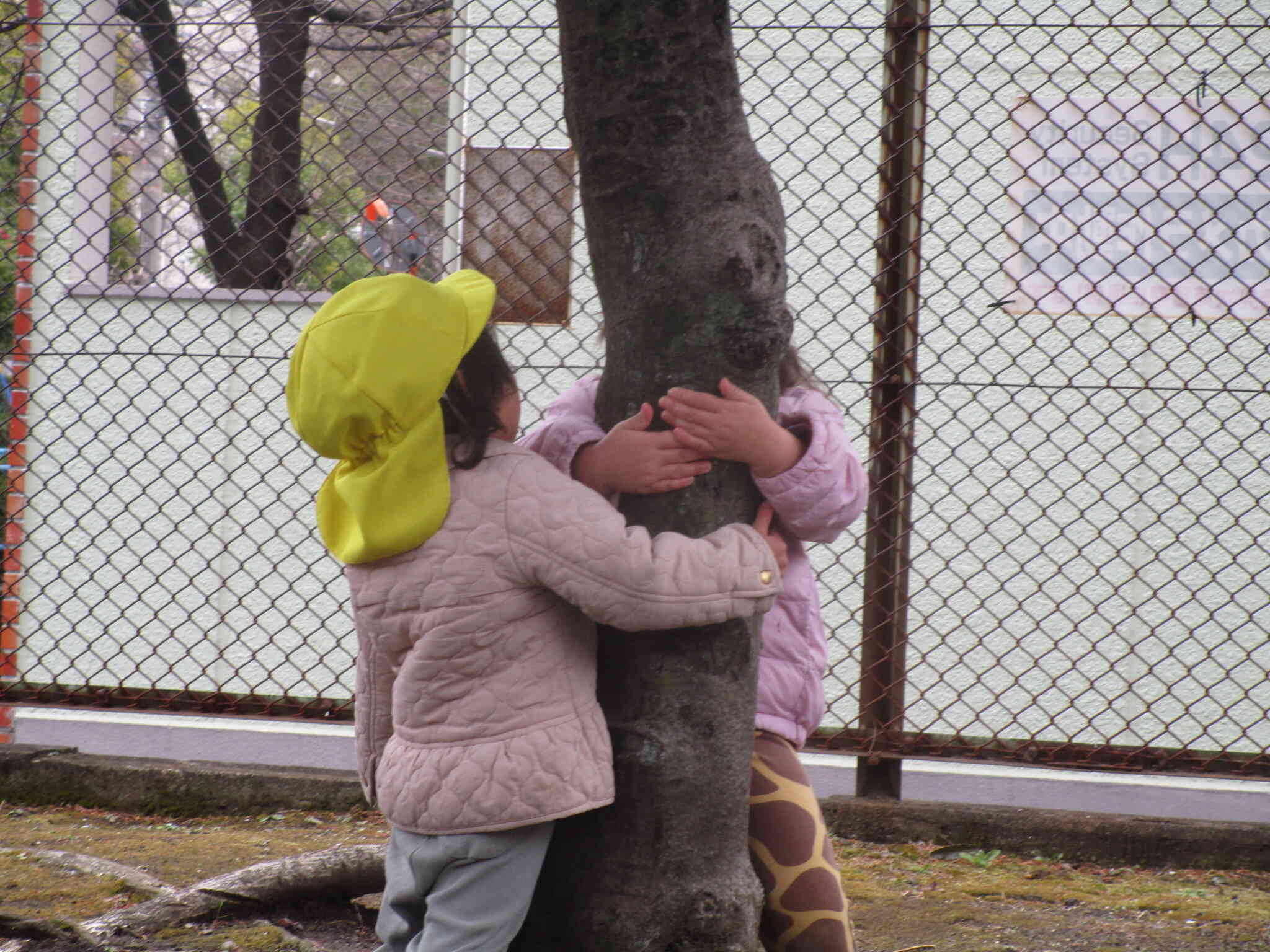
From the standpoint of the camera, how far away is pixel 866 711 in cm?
315

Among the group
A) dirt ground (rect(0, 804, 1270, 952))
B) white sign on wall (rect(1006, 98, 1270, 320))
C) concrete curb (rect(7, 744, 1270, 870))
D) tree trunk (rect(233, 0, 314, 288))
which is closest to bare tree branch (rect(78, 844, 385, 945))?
dirt ground (rect(0, 804, 1270, 952))

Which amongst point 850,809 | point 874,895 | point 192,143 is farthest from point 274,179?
point 874,895

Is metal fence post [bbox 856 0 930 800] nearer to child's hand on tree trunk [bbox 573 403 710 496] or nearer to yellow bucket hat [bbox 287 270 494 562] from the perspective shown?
child's hand on tree trunk [bbox 573 403 710 496]

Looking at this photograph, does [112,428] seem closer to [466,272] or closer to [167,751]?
[167,751]

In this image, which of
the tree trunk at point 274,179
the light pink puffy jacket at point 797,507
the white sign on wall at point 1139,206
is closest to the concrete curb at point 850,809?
the light pink puffy jacket at point 797,507

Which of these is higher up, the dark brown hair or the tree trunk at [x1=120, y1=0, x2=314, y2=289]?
the tree trunk at [x1=120, y1=0, x2=314, y2=289]

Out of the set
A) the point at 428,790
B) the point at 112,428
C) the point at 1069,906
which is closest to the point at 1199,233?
the point at 1069,906

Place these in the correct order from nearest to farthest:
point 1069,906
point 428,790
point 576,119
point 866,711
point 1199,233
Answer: point 428,790 → point 576,119 → point 1069,906 → point 866,711 → point 1199,233

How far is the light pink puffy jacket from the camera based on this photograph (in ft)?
5.62

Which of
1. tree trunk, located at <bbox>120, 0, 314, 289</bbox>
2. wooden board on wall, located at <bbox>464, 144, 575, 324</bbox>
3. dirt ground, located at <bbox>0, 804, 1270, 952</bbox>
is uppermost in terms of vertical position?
tree trunk, located at <bbox>120, 0, 314, 289</bbox>

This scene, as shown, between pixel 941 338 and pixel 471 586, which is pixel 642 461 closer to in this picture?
pixel 471 586

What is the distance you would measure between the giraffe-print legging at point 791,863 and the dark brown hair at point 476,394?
653 mm

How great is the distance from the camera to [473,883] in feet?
5.24

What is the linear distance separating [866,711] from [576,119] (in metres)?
1.96
